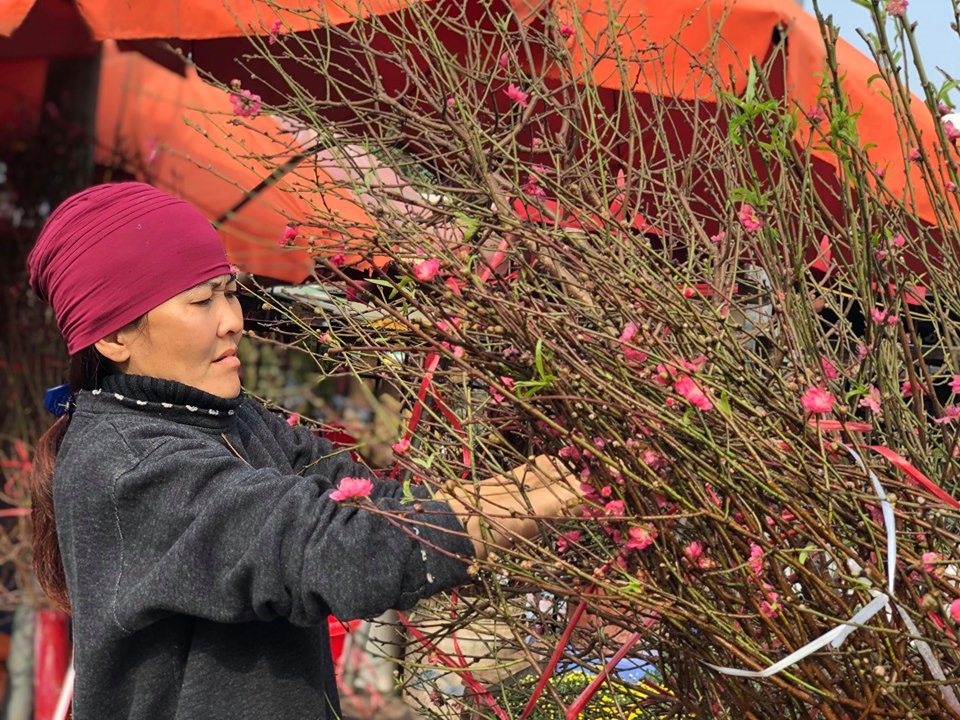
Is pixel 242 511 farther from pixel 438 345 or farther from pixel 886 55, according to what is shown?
pixel 886 55

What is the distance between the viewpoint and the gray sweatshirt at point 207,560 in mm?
1384

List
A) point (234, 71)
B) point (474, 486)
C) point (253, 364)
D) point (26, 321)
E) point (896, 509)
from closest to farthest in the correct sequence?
point (896, 509) < point (474, 486) < point (234, 71) < point (26, 321) < point (253, 364)

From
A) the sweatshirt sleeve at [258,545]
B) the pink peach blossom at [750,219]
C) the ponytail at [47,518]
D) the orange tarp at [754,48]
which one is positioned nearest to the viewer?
the sweatshirt sleeve at [258,545]

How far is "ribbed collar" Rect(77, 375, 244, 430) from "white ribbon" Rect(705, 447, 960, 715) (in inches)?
34.7

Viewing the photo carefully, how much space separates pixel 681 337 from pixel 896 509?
0.95 feet

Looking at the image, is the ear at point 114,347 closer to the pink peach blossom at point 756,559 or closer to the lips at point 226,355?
the lips at point 226,355

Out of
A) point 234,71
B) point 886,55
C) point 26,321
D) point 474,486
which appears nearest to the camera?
point 886,55

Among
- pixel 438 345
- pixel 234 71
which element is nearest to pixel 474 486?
pixel 438 345

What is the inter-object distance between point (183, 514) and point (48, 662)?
2.92 m

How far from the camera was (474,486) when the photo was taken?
4.48 feet

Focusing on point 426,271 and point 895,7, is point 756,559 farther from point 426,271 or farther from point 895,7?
point 895,7

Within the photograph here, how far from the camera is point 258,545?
1.41 m

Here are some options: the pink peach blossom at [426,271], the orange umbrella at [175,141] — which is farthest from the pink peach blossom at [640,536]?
the orange umbrella at [175,141]

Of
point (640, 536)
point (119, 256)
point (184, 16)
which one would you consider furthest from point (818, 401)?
point (184, 16)
